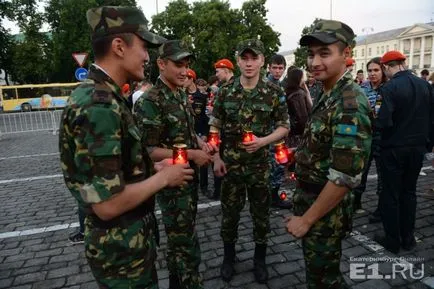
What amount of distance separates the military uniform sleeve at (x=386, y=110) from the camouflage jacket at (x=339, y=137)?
6.67ft

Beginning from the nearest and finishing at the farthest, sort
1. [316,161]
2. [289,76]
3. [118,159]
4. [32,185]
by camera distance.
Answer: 1. [118,159]
2. [316,161]
3. [289,76]
4. [32,185]

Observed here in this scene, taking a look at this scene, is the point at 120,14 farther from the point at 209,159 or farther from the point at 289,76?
the point at 289,76

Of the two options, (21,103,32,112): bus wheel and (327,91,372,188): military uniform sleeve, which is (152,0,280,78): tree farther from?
(327,91,372,188): military uniform sleeve

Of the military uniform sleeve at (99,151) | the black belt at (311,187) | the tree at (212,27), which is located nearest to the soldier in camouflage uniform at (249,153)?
the black belt at (311,187)

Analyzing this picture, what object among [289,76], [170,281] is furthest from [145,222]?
[289,76]

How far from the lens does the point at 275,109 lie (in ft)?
12.8

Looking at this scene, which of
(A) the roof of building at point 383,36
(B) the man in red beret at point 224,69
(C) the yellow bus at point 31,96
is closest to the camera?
(B) the man in red beret at point 224,69

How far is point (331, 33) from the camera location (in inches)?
88.7

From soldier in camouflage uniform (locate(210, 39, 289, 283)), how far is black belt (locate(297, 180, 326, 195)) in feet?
3.46

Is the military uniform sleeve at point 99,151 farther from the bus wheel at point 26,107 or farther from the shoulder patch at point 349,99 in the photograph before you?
the bus wheel at point 26,107

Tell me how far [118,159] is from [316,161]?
1450mm

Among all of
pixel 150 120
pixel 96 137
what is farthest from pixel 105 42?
pixel 150 120

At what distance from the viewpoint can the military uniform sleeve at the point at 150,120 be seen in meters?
3.10

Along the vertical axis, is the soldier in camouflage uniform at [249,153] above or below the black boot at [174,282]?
above
